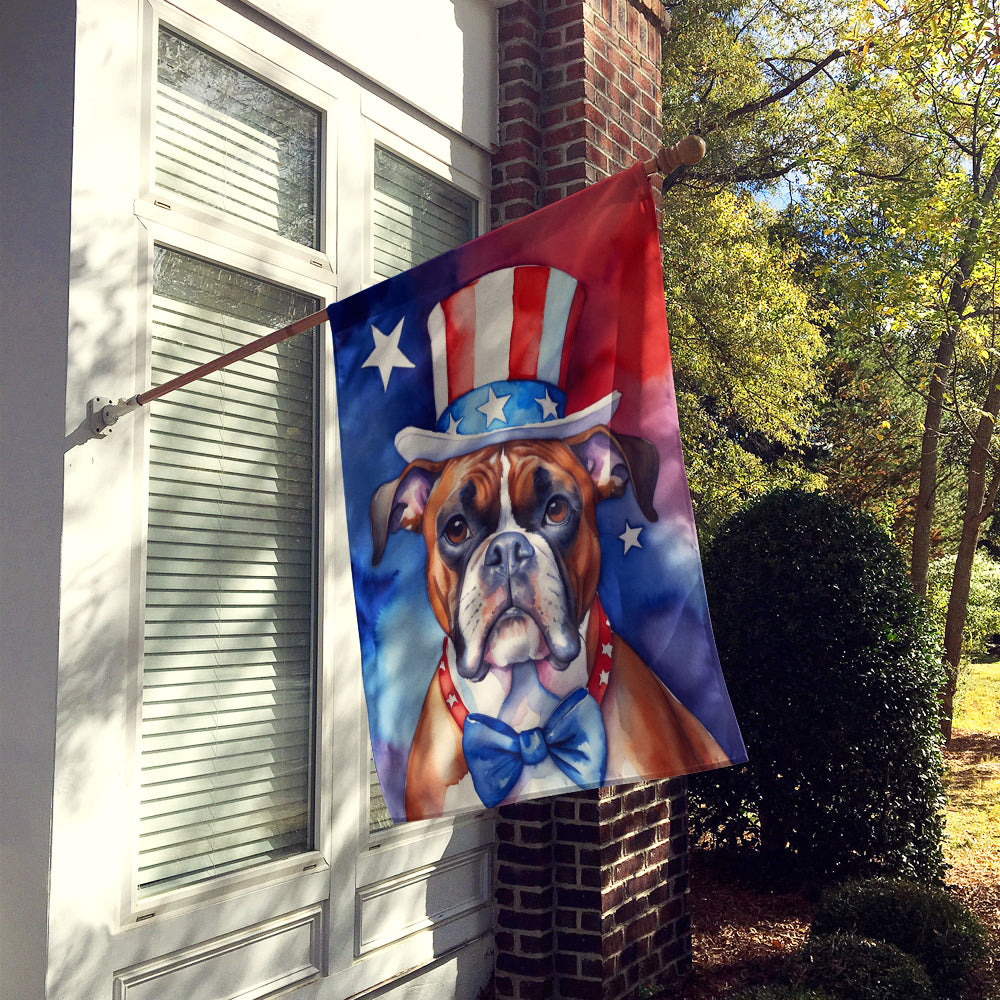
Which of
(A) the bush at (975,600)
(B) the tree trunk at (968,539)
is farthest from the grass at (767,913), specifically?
(A) the bush at (975,600)

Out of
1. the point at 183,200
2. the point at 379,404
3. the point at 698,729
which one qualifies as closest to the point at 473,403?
the point at 379,404

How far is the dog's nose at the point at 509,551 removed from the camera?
8.27 feet

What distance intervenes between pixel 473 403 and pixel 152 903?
1.76 meters

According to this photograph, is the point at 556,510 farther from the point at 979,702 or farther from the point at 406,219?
the point at 979,702

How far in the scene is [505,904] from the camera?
4469mm

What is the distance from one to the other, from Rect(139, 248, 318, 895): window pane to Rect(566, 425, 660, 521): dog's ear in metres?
1.38

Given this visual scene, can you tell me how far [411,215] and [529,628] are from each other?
7.91ft

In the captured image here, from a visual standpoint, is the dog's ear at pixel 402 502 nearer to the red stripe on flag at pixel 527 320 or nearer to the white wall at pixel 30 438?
the red stripe on flag at pixel 527 320

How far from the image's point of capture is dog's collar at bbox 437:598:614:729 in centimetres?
248

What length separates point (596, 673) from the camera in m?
2.49

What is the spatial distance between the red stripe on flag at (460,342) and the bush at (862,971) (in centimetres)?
308

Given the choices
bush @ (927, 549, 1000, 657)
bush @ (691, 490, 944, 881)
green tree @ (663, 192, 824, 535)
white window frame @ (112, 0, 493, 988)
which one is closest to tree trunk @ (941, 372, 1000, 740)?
bush @ (927, 549, 1000, 657)

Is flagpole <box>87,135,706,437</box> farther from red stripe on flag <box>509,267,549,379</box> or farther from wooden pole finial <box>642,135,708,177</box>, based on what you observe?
red stripe on flag <box>509,267,549,379</box>

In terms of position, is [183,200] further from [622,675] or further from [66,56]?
[622,675]
